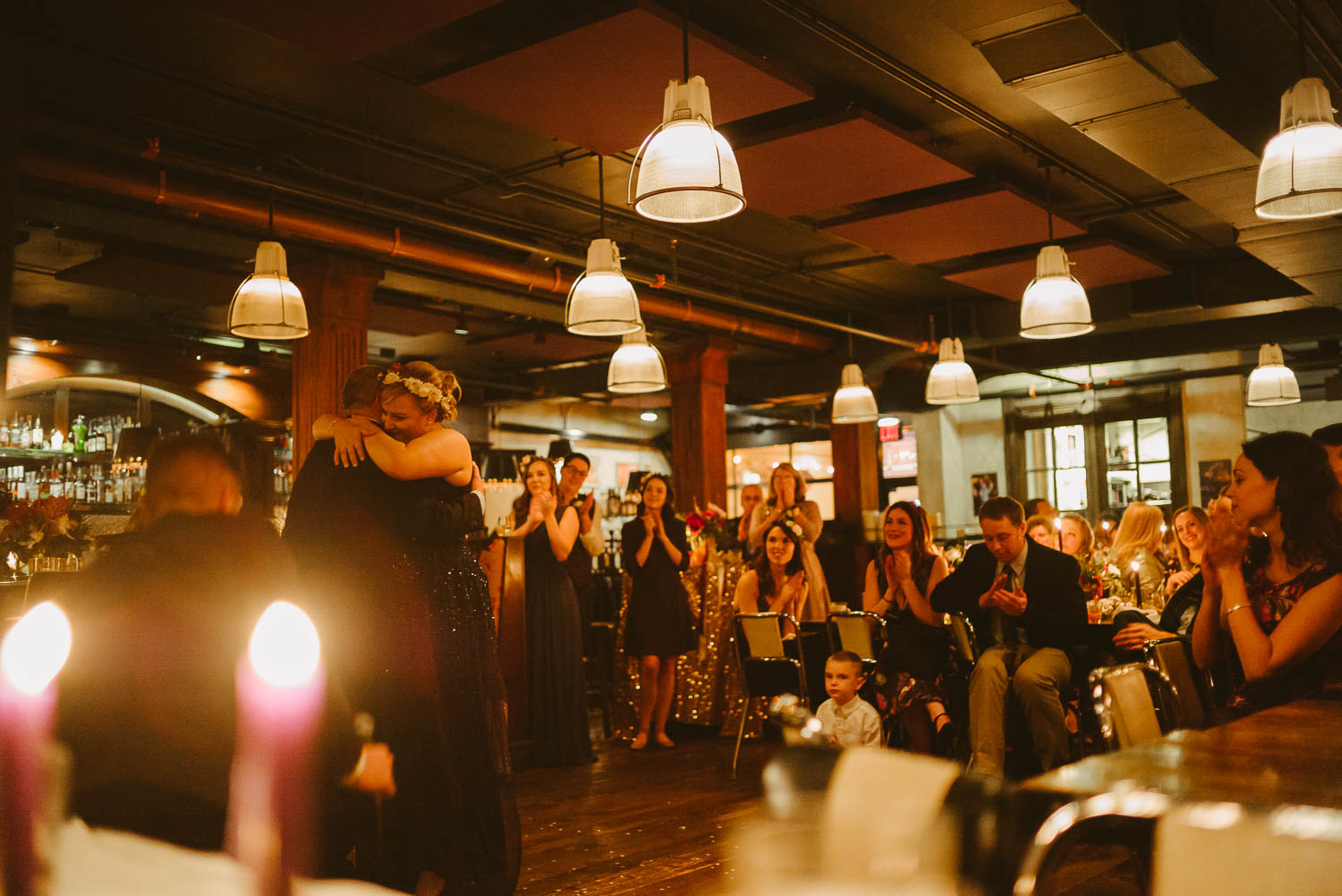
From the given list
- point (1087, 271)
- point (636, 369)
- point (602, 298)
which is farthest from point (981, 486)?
point (602, 298)

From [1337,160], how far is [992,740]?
2406 millimetres

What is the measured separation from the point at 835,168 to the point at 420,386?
3545 mm

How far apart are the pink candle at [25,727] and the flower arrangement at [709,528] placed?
6135 millimetres

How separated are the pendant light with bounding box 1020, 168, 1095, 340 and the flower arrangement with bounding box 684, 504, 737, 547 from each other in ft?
8.01

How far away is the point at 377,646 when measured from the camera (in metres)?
2.62

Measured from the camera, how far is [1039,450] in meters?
15.4

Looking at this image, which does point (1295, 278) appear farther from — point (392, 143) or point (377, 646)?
point (377, 646)

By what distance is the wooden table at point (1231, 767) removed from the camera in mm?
1397

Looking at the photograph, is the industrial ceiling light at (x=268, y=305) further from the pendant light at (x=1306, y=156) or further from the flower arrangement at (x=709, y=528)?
the pendant light at (x=1306, y=156)

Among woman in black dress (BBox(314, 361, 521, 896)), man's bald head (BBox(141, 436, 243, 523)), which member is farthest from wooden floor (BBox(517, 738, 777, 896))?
man's bald head (BBox(141, 436, 243, 523))

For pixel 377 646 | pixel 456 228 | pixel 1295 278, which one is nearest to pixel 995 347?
pixel 1295 278

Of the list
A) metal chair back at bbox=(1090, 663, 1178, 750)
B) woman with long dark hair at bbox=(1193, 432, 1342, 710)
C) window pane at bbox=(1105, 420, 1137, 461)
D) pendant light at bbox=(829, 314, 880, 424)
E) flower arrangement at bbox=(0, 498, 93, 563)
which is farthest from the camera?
window pane at bbox=(1105, 420, 1137, 461)

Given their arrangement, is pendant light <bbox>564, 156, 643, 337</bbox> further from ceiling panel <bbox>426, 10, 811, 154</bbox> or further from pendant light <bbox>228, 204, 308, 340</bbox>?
pendant light <bbox>228, 204, 308, 340</bbox>

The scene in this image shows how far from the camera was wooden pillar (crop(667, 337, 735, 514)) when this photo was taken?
33.7 feet
